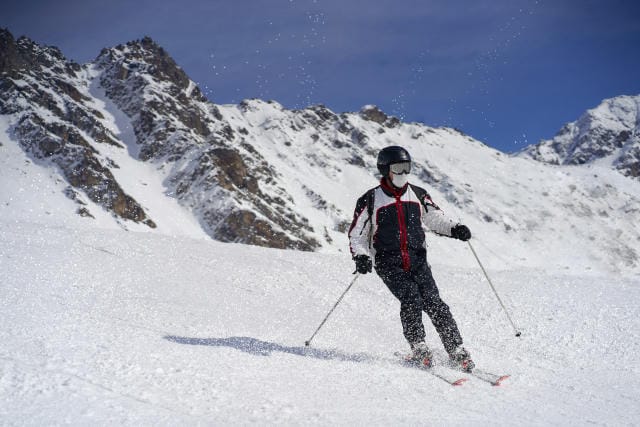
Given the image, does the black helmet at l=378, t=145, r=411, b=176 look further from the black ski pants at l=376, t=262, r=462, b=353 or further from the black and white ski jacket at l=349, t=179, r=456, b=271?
the black ski pants at l=376, t=262, r=462, b=353

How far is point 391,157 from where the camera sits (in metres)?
4.73

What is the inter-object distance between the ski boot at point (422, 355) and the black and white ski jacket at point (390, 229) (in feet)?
2.29

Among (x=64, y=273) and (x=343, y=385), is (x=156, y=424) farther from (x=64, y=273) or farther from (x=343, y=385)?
(x=64, y=273)

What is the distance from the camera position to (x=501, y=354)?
5102mm

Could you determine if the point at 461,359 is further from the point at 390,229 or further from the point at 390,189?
the point at 390,189

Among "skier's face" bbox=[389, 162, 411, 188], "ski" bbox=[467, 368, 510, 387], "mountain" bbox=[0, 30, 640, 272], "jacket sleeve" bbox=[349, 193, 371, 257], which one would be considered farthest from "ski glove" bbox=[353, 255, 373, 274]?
"mountain" bbox=[0, 30, 640, 272]

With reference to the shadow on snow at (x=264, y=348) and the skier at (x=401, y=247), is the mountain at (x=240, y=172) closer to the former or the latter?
the shadow on snow at (x=264, y=348)

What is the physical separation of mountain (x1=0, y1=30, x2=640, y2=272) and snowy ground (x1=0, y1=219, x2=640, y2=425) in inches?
2519

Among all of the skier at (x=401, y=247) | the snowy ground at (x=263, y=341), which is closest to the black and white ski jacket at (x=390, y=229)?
the skier at (x=401, y=247)

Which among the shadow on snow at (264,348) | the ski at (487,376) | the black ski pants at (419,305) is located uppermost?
the black ski pants at (419,305)

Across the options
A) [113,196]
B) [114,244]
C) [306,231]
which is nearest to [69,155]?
[113,196]

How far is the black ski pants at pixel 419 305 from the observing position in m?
4.44

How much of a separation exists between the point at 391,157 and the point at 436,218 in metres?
0.83

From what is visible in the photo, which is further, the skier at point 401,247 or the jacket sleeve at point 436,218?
the jacket sleeve at point 436,218
